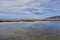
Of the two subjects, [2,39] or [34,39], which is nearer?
[2,39]

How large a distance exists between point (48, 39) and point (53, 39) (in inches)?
10.7

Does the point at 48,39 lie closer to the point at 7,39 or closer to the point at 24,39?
the point at 24,39

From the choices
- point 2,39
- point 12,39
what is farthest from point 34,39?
point 2,39

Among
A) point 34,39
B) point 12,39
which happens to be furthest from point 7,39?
point 34,39

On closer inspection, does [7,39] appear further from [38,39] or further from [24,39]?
[38,39]

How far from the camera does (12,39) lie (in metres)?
5.93

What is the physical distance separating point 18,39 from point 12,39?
32cm

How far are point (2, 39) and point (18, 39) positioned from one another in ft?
2.79

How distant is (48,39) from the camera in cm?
602

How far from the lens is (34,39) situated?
6152mm

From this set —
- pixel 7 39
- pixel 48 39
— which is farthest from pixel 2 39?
pixel 48 39

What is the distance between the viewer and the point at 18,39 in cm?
599

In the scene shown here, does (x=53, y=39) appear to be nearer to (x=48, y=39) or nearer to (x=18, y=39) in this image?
(x=48, y=39)

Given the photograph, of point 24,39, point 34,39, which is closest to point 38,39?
point 34,39
